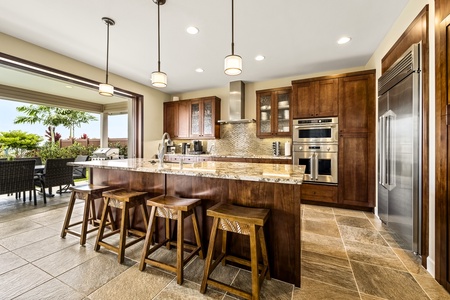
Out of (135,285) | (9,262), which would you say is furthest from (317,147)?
(9,262)

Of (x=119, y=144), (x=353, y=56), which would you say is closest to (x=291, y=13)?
(x=353, y=56)

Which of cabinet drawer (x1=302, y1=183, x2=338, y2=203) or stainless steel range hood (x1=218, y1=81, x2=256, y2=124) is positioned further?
stainless steel range hood (x1=218, y1=81, x2=256, y2=124)

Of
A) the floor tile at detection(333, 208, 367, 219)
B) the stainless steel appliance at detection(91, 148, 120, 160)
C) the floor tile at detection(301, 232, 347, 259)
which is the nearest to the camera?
the floor tile at detection(301, 232, 347, 259)

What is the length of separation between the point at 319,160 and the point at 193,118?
10.4 feet

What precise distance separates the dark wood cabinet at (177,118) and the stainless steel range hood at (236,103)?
1225 millimetres

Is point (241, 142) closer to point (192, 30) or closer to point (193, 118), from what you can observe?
point (193, 118)

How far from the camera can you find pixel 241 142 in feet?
15.8

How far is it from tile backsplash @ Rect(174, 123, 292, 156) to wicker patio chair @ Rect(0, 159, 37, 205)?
357 cm

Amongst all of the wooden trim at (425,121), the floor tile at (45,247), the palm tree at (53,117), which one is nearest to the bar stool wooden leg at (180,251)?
the floor tile at (45,247)

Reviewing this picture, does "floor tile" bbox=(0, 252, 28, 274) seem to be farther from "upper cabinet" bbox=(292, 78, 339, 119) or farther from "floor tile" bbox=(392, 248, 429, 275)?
"upper cabinet" bbox=(292, 78, 339, 119)

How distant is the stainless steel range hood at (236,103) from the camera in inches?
179

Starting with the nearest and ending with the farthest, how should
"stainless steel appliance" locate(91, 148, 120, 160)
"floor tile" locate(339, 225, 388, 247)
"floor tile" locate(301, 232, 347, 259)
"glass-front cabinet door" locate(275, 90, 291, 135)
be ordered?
"floor tile" locate(301, 232, 347, 259) < "floor tile" locate(339, 225, 388, 247) < "glass-front cabinet door" locate(275, 90, 291, 135) < "stainless steel appliance" locate(91, 148, 120, 160)

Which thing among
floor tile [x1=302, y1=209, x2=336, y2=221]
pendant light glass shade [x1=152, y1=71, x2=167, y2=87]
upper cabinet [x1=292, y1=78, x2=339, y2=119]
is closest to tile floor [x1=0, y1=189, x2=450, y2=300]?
floor tile [x1=302, y1=209, x2=336, y2=221]

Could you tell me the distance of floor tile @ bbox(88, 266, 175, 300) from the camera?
4.71 ft
